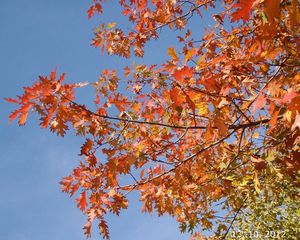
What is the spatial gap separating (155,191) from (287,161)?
1700 millimetres

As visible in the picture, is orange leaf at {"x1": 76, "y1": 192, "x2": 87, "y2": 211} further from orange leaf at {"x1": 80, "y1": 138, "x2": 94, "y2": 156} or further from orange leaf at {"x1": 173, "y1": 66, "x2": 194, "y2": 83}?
orange leaf at {"x1": 173, "y1": 66, "x2": 194, "y2": 83}

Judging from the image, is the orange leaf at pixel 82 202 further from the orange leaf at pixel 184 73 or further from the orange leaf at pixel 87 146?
the orange leaf at pixel 184 73

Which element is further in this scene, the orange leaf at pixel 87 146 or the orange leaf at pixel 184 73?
the orange leaf at pixel 87 146

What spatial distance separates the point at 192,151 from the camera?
447 centimetres

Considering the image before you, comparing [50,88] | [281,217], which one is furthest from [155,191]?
[281,217]

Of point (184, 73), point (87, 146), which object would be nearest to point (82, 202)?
point (87, 146)

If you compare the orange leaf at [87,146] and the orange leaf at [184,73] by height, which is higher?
the orange leaf at [87,146]

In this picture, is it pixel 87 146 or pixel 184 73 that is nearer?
pixel 184 73

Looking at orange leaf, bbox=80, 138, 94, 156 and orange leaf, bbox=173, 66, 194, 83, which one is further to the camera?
orange leaf, bbox=80, 138, 94, 156

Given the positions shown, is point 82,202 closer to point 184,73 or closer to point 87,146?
point 87,146

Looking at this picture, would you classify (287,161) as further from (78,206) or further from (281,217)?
(281,217)

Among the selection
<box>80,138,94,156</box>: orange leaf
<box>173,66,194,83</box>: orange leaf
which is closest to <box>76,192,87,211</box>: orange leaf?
<box>80,138,94,156</box>: orange leaf

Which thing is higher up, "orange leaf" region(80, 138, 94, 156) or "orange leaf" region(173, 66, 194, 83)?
"orange leaf" region(80, 138, 94, 156)

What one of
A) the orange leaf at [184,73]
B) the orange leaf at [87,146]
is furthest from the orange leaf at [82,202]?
the orange leaf at [184,73]
